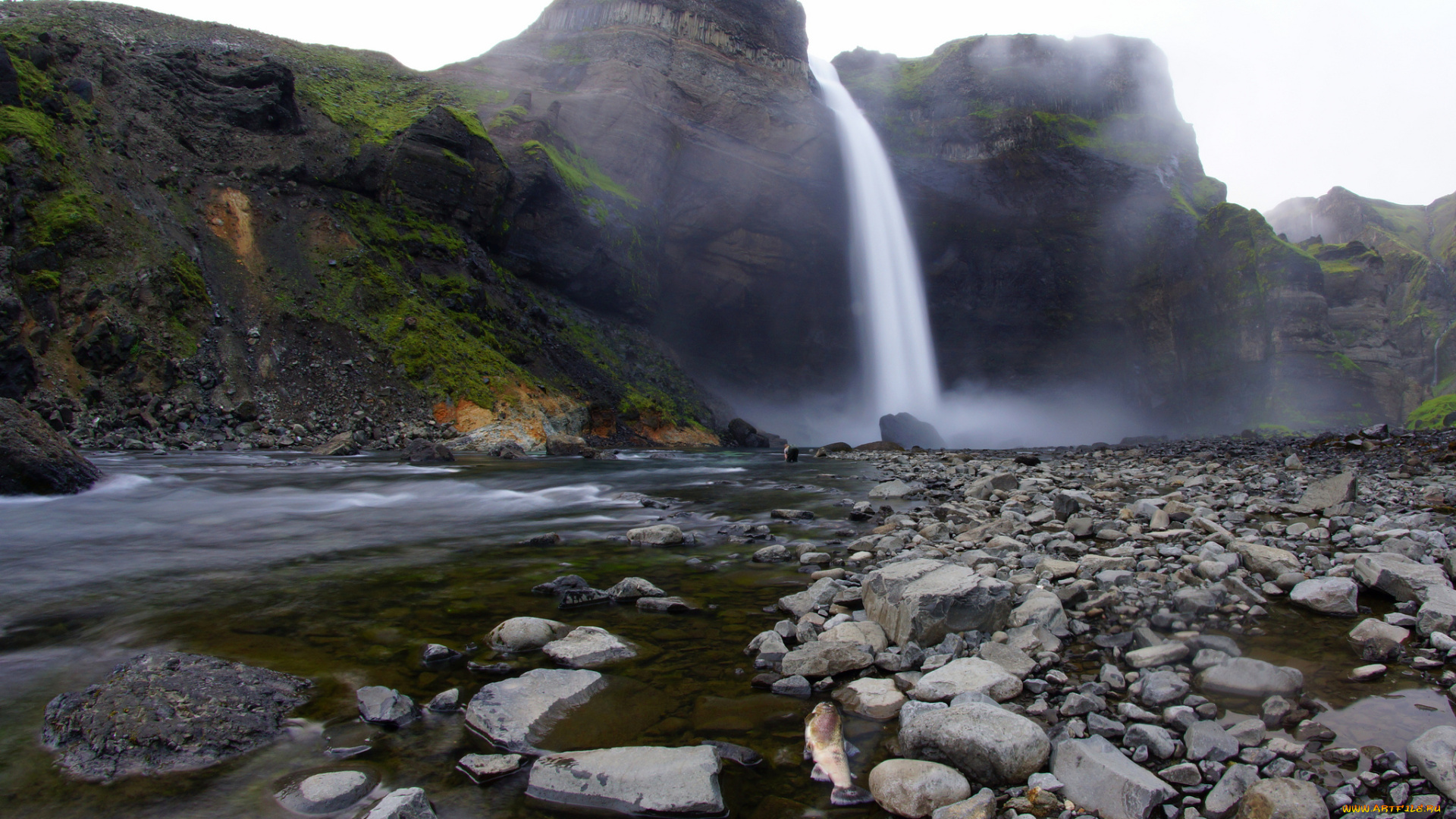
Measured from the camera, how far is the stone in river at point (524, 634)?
4445 millimetres

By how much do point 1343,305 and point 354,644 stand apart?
250ft

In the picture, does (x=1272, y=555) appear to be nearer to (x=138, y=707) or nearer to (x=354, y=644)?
(x=354, y=644)

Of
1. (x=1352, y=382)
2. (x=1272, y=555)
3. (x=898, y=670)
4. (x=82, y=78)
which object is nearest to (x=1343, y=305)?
(x=1352, y=382)

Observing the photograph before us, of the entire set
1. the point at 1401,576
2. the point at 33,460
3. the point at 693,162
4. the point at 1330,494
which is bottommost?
the point at 1401,576

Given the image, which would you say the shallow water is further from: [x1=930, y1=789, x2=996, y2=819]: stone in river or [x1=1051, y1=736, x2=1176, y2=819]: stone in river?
[x1=1051, y1=736, x2=1176, y2=819]: stone in river

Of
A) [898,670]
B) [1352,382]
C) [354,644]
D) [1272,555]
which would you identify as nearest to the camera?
[898,670]

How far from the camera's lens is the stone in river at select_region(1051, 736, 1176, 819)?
2367mm

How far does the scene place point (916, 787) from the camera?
2.61 m

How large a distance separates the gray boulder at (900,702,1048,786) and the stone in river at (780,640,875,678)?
3.02 feet

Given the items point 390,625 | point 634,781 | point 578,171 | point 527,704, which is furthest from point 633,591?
point 578,171

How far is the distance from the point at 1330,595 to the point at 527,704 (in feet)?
18.1

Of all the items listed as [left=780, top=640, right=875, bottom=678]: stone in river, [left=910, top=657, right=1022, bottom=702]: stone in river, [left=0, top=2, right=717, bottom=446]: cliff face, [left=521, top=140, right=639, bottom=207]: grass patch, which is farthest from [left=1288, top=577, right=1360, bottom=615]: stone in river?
[left=521, top=140, right=639, bottom=207]: grass patch

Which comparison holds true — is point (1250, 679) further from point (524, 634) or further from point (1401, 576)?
point (524, 634)

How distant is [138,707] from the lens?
3145mm
